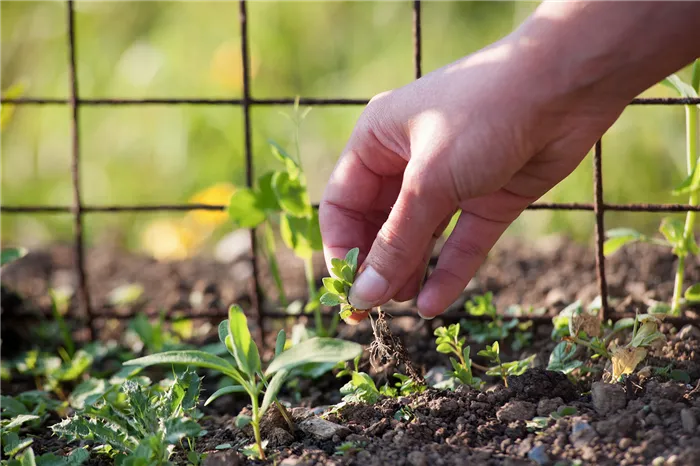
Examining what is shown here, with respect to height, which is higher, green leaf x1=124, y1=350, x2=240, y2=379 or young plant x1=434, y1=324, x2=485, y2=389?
green leaf x1=124, y1=350, x2=240, y2=379

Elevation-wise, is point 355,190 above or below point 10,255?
above

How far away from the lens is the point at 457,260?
4.84 ft

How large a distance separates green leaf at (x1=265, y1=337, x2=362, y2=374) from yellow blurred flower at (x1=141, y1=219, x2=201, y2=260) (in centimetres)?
178

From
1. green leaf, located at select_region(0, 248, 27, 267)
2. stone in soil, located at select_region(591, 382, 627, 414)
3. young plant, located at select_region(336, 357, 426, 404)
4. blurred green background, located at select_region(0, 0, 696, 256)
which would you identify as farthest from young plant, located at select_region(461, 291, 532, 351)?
blurred green background, located at select_region(0, 0, 696, 256)

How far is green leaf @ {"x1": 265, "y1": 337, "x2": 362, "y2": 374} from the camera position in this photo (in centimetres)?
119

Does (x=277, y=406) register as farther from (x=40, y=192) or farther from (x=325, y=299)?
(x=40, y=192)

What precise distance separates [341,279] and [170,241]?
1817mm

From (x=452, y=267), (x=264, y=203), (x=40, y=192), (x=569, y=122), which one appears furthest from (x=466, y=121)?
(x=40, y=192)

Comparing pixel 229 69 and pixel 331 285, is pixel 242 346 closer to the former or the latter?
pixel 331 285

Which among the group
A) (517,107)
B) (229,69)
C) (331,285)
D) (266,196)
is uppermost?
(229,69)

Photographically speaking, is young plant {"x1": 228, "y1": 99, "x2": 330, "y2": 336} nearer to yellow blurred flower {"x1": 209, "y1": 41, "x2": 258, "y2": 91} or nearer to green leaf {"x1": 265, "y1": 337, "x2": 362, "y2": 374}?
green leaf {"x1": 265, "y1": 337, "x2": 362, "y2": 374}

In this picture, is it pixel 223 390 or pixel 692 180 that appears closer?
pixel 223 390

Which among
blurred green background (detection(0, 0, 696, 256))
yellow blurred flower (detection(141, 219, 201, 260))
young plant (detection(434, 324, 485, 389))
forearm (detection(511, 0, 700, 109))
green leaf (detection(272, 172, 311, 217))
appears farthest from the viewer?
blurred green background (detection(0, 0, 696, 256))

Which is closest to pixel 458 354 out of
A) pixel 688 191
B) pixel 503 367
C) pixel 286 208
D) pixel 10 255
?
pixel 503 367
